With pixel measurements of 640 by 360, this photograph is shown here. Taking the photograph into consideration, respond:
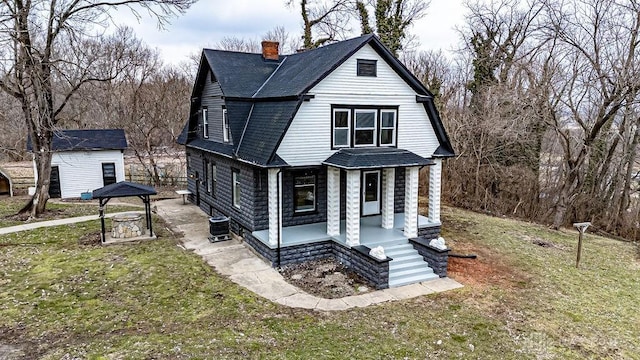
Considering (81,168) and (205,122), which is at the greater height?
(205,122)

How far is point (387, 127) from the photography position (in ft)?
40.0

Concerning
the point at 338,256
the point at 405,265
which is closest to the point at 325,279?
the point at 338,256

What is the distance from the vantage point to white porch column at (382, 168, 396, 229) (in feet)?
40.0

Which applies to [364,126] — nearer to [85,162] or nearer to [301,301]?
[301,301]

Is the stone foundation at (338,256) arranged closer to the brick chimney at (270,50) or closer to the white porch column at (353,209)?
the white porch column at (353,209)

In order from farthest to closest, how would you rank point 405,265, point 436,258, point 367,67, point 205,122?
point 205,122
point 367,67
point 405,265
point 436,258

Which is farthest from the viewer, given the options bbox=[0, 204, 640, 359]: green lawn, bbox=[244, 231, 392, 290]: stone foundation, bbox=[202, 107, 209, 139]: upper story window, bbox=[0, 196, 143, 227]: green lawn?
bbox=[202, 107, 209, 139]: upper story window

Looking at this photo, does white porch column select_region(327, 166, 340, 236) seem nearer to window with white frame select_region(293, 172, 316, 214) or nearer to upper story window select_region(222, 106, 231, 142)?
window with white frame select_region(293, 172, 316, 214)

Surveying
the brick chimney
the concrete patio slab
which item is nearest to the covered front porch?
the concrete patio slab

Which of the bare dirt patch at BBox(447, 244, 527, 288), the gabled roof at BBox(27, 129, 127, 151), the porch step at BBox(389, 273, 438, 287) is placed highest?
the gabled roof at BBox(27, 129, 127, 151)

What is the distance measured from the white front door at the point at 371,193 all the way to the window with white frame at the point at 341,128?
1.70m

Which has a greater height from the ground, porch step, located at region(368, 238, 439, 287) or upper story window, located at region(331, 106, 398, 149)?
upper story window, located at region(331, 106, 398, 149)

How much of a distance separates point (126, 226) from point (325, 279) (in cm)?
700

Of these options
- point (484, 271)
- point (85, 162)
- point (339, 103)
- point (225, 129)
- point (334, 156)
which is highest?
point (339, 103)
